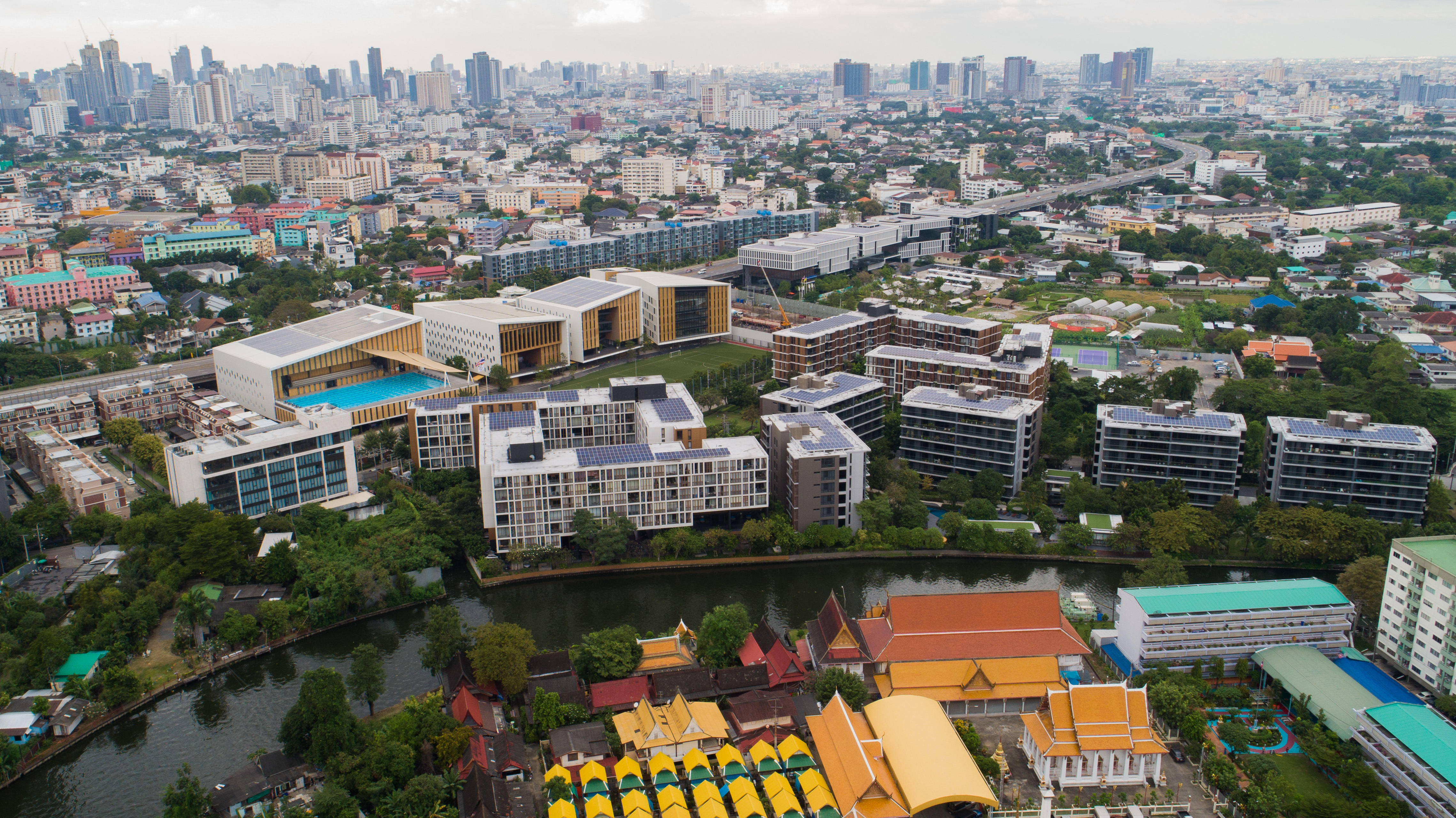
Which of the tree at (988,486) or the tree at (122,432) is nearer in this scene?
the tree at (988,486)

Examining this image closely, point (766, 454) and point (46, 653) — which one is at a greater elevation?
point (766, 454)

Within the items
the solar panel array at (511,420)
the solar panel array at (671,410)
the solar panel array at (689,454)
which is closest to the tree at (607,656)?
the solar panel array at (689,454)

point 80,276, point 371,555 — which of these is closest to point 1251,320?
point 371,555

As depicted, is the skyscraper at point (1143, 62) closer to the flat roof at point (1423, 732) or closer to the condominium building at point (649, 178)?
the condominium building at point (649, 178)

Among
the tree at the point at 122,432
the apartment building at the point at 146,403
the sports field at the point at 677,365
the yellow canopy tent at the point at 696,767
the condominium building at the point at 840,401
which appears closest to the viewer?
the yellow canopy tent at the point at 696,767

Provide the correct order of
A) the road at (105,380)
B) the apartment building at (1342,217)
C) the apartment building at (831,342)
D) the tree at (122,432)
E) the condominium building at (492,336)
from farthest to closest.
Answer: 1. the apartment building at (1342,217)
2. the condominium building at (492,336)
3. the apartment building at (831,342)
4. the road at (105,380)
5. the tree at (122,432)

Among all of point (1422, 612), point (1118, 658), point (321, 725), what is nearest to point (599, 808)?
point (321, 725)

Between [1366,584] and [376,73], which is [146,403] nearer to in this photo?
[1366,584]

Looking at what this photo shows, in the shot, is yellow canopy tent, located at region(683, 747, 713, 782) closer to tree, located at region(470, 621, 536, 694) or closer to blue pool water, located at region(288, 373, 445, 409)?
tree, located at region(470, 621, 536, 694)

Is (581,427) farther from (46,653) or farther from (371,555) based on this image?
(46,653)
